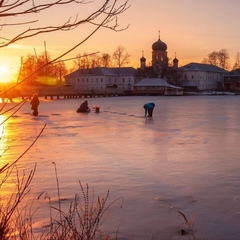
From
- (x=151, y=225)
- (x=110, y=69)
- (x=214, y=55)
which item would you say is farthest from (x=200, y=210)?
(x=214, y=55)

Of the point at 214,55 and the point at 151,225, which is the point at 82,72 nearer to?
the point at 214,55

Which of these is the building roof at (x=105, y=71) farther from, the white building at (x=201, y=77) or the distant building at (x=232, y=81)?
the distant building at (x=232, y=81)

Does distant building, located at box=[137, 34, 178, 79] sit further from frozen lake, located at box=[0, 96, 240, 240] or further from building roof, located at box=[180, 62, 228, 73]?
frozen lake, located at box=[0, 96, 240, 240]

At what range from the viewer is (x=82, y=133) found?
53.8 feet

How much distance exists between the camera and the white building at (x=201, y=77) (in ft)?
360

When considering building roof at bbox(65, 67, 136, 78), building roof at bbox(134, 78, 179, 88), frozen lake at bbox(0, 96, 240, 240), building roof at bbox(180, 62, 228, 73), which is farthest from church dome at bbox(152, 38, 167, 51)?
frozen lake at bbox(0, 96, 240, 240)

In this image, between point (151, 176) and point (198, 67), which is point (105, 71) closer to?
point (198, 67)

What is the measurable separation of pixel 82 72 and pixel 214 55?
161 ft

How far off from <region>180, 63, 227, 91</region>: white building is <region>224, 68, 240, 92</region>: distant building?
2.30 metres

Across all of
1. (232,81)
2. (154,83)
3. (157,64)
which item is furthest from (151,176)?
(232,81)

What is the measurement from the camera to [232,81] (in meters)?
117

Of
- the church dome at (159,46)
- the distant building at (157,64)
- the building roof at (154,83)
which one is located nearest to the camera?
the building roof at (154,83)

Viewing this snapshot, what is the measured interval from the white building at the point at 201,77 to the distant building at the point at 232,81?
2.30 meters

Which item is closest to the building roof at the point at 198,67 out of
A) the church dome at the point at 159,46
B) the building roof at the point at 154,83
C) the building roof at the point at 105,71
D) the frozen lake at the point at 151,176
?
the church dome at the point at 159,46
